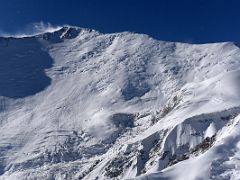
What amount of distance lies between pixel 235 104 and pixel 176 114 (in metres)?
16.2

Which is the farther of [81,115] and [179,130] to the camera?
[81,115]

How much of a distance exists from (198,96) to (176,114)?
9.06 m

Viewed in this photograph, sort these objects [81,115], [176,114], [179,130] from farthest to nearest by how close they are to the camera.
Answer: [81,115] → [176,114] → [179,130]

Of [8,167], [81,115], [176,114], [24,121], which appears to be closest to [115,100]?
[81,115]

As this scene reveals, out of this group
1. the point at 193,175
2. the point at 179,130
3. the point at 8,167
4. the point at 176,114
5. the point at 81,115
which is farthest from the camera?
the point at 81,115

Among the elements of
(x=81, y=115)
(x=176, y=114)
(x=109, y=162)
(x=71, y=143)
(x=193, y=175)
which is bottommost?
(x=193, y=175)

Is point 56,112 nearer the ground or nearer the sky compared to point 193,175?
nearer the sky

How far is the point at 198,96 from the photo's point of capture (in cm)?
14538

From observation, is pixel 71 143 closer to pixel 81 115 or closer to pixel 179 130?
pixel 81 115

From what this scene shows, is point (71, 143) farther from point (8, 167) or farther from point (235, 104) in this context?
point (235, 104)

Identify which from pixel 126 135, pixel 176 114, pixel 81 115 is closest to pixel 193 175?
pixel 176 114

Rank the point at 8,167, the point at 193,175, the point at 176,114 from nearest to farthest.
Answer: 1. the point at 193,175
2. the point at 176,114
3. the point at 8,167

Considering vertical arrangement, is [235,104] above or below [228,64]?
below

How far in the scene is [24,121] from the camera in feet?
632
